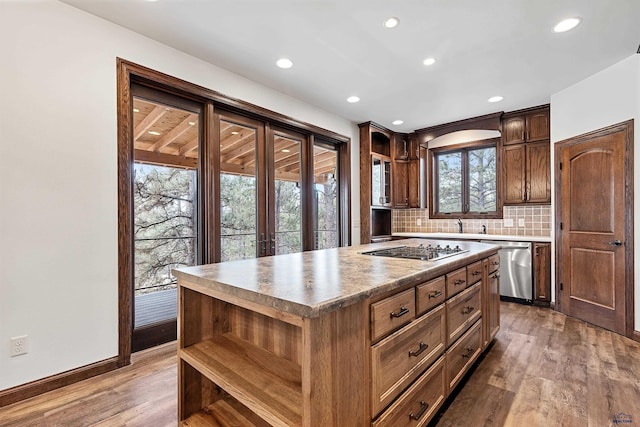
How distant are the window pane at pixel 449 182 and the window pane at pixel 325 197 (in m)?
2.03

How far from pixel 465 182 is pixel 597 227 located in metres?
2.06

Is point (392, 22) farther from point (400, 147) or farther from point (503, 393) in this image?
point (400, 147)

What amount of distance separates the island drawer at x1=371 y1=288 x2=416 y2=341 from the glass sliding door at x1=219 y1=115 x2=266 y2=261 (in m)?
2.30

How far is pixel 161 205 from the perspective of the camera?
2885 millimetres

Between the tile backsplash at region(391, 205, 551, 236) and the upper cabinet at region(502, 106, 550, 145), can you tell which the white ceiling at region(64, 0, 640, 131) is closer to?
the upper cabinet at region(502, 106, 550, 145)

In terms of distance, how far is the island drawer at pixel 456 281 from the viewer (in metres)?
1.83

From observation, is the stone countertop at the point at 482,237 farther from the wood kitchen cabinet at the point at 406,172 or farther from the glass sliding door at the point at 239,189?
the glass sliding door at the point at 239,189

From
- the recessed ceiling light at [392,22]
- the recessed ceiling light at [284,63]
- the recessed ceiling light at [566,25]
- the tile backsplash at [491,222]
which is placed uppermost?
the recessed ceiling light at [284,63]

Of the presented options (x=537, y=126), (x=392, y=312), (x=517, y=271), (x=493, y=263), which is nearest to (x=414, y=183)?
(x=537, y=126)

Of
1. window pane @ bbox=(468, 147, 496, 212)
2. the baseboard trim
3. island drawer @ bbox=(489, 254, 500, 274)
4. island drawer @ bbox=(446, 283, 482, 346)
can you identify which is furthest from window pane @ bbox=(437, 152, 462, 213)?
the baseboard trim

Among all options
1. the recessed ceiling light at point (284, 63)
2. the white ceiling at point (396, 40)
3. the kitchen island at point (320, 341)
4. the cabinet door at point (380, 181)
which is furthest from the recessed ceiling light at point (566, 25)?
the cabinet door at point (380, 181)

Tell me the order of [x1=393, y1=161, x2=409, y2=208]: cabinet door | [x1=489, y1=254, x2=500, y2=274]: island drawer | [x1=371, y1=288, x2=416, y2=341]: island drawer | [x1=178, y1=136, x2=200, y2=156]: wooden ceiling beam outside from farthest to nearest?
[x1=393, y1=161, x2=409, y2=208]: cabinet door, [x1=178, y1=136, x2=200, y2=156]: wooden ceiling beam outside, [x1=489, y1=254, x2=500, y2=274]: island drawer, [x1=371, y1=288, x2=416, y2=341]: island drawer

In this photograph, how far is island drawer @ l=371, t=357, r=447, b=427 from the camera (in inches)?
51.4

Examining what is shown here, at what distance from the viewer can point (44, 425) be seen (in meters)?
1.72
